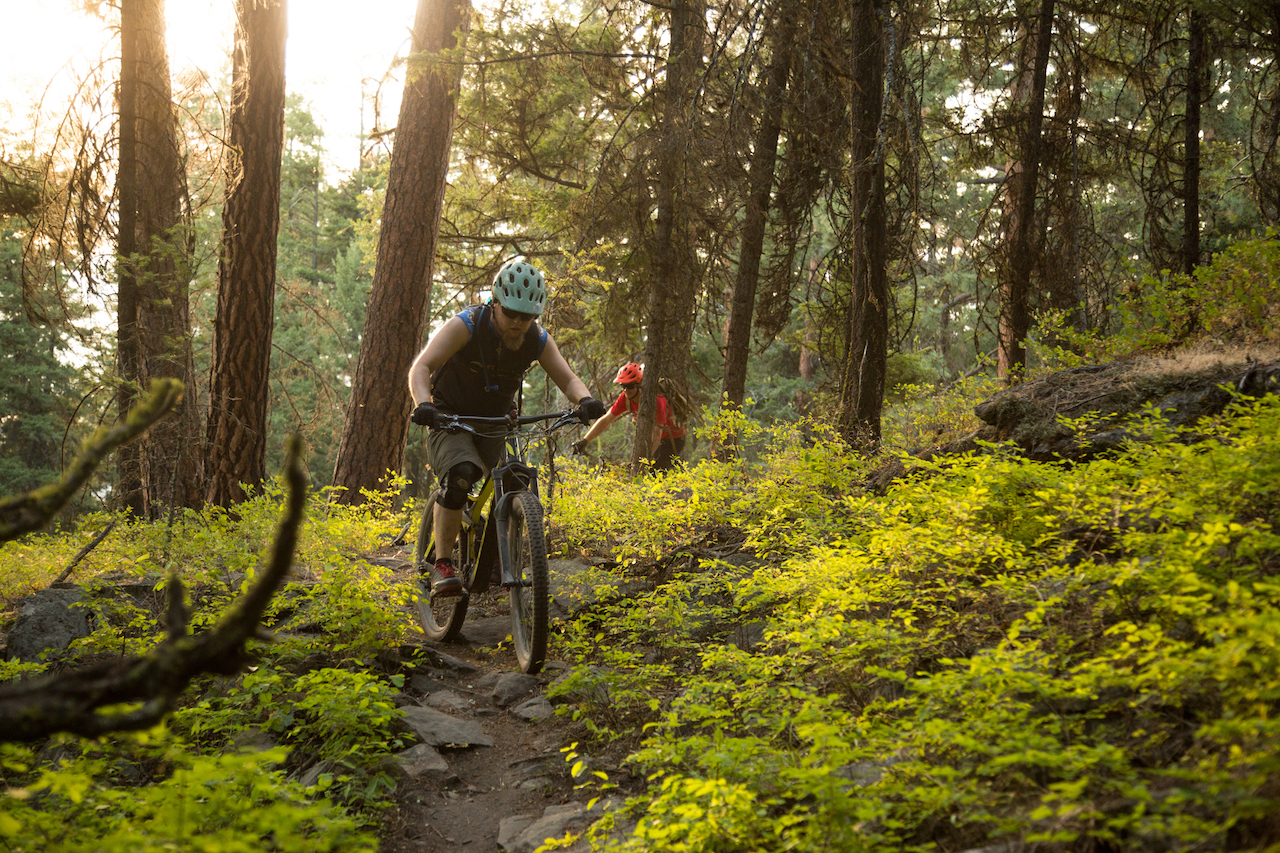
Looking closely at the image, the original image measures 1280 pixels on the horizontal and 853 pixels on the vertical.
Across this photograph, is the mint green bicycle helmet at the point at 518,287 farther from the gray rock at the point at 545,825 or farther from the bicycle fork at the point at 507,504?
the gray rock at the point at 545,825

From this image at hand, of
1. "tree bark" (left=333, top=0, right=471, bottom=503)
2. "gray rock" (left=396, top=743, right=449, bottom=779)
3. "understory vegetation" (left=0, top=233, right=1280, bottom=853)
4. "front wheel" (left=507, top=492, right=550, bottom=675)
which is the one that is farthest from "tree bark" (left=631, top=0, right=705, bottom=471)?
"gray rock" (left=396, top=743, right=449, bottom=779)

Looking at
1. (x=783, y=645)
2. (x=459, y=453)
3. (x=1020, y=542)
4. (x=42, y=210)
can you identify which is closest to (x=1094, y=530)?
(x=1020, y=542)

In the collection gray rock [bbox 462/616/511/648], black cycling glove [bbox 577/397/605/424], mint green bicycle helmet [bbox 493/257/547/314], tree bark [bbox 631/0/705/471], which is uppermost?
tree bark [bbox 631/0/705/471]

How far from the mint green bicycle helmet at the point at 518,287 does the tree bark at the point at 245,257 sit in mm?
4705

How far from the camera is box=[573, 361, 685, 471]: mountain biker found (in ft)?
29.5

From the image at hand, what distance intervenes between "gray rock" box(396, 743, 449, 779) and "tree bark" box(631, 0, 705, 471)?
6.15 metres

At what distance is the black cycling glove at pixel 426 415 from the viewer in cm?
484

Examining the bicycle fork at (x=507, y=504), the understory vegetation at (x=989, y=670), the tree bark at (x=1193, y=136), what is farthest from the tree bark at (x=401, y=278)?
the tree bark at (x=1193, y=136)

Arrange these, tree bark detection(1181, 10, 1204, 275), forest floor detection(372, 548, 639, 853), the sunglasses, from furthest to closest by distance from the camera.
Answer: tree bark detection(1181, 10, 1204, 275)
the sunglasses
forest floor detection(372, 548, 639, 853)

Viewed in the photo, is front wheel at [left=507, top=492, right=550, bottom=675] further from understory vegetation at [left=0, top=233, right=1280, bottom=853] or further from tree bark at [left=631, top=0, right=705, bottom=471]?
tree bark at [left=631, top=0, right=705, bottom=471]

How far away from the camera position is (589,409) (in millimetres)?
5277

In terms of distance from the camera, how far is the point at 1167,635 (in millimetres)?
2797

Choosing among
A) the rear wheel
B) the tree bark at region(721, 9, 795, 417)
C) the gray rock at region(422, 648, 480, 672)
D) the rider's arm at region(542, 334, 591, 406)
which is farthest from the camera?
the tree bark at region(721, 9, 795, 417)

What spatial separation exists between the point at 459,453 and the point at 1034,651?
12.7 ft
